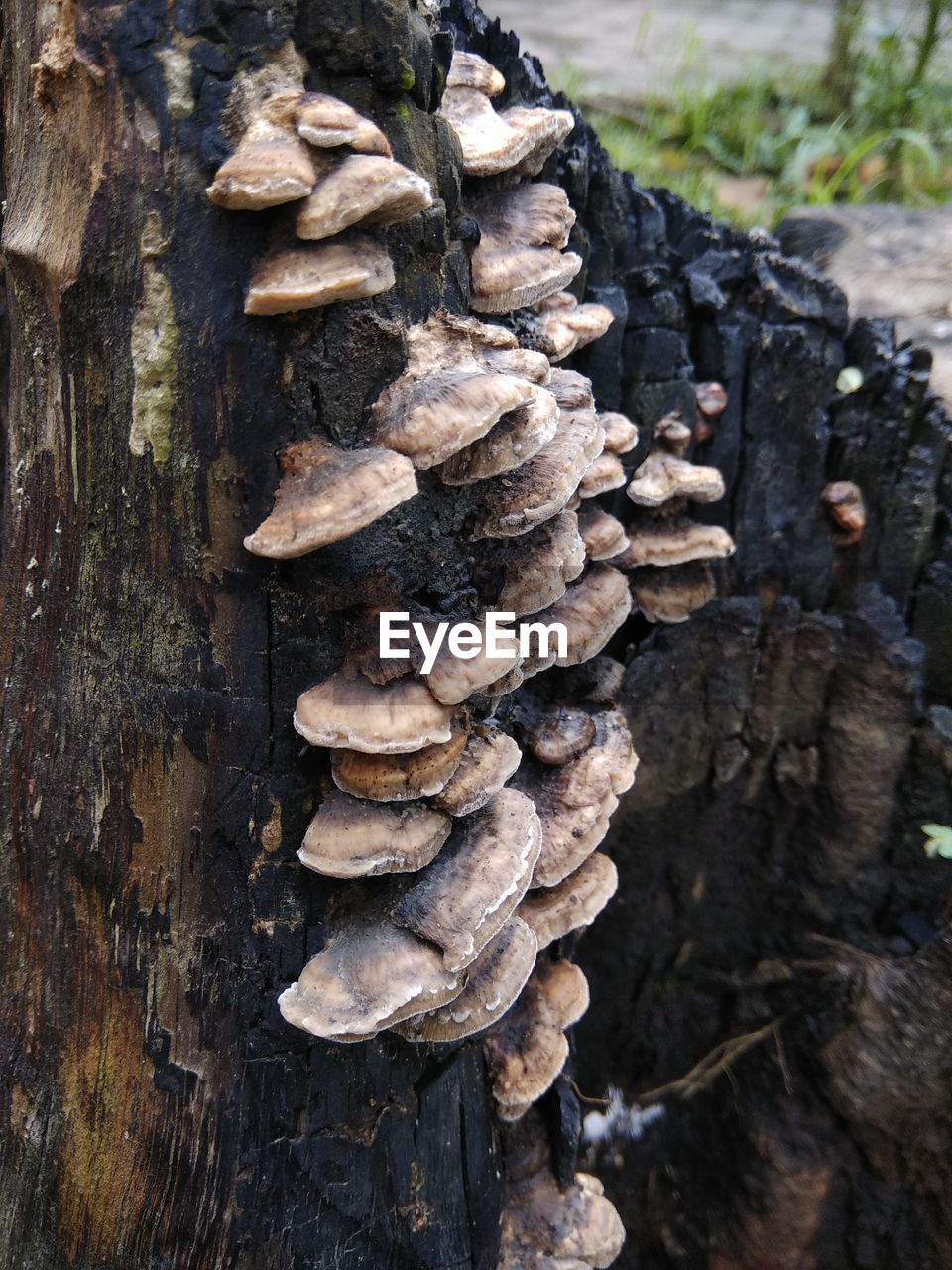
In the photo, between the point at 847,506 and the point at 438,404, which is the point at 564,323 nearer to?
the point at 438,404

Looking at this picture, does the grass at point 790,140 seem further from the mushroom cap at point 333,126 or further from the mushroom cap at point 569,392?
the mushroom cap at point 333,126

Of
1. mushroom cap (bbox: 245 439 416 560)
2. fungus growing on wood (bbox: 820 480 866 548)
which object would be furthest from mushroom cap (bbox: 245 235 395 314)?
fungus growing on wood (bbox: 820 480 866 548)

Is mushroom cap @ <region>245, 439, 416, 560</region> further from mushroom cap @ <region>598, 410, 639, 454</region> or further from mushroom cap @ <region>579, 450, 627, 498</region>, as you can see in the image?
mushroom cap @ <region>598, 410, 639, 454</region>

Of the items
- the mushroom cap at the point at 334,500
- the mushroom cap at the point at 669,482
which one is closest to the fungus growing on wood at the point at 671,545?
the mushroom cap at the point at 669,482

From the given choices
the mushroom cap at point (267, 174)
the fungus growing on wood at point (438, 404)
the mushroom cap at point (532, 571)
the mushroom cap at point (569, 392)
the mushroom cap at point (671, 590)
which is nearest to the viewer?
the mushroom cap at point (267, 174)

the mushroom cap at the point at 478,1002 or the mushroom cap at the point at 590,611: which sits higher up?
the mushroom cap at the point at 590,611

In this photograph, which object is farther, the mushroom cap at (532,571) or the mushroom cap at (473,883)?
the mushroom cap at (532,571)
